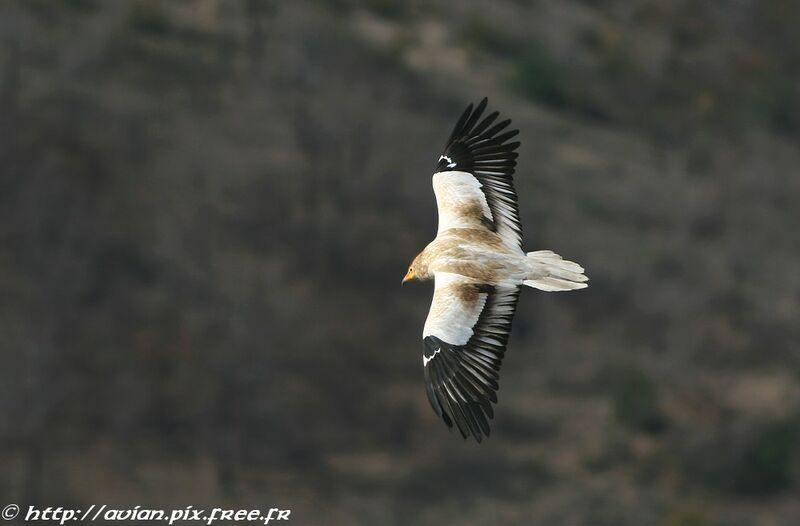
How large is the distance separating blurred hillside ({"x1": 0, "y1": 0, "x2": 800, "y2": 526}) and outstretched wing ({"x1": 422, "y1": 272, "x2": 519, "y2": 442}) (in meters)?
22.0

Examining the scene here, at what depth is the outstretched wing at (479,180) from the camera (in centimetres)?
1326

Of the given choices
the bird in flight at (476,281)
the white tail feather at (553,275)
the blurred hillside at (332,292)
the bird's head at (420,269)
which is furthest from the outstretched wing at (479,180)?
the blurred hillside at (332,292)

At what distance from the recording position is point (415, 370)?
3912 cm

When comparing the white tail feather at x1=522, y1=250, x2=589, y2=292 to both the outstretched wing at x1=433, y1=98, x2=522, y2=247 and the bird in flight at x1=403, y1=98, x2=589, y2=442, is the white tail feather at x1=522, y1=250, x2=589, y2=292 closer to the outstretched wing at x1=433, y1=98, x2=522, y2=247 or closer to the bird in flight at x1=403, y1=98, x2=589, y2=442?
the bird in flight at x1=403, y1=98, x2=589, y2=442

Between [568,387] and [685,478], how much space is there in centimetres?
427

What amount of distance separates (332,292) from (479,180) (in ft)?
89.0

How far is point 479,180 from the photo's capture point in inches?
531

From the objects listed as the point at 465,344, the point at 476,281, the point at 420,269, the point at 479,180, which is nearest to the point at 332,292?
the point at 479,180

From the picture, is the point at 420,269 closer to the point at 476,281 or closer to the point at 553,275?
the point at 476,281

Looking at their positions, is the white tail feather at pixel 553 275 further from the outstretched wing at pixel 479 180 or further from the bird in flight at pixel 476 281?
the outstretched wing at pixel 479 180

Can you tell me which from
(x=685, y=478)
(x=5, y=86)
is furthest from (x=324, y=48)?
(x=685, y=478)

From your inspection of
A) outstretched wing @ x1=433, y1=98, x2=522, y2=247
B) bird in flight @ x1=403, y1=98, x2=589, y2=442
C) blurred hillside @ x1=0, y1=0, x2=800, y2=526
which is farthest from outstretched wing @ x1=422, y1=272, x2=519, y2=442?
blurred hillside @ x1=0, y1=0, x2=800, y2=526

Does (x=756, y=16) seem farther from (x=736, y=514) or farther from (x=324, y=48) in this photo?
(x=736, y=514)

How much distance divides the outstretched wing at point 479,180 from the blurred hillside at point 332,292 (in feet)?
70.4
